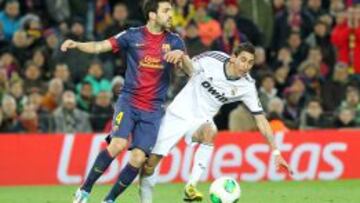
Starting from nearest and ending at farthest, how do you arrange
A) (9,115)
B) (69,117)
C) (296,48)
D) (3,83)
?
(9,115), (69,117), (3,83), (296,48)

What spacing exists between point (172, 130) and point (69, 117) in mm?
5799

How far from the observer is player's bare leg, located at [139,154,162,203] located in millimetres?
12141

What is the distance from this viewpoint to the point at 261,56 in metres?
19.8

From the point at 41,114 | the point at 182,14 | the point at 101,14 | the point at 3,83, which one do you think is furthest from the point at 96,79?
the point at 182,14

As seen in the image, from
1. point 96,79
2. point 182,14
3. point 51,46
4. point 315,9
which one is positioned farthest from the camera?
point 315,9

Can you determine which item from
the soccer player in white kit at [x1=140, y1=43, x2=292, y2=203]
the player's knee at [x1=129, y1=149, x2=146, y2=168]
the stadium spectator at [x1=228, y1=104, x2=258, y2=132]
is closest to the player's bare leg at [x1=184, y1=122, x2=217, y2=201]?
the soccer player in white kit at [x1=140, y1=43, x2=292, y2=203]

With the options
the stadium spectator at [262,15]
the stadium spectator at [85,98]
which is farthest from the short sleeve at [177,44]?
the stadium spectator at [262,15]

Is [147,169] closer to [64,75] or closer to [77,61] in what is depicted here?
[64,75]

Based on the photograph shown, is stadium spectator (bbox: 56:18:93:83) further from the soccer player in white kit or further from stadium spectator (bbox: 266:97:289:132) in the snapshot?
the soccer player in white kit

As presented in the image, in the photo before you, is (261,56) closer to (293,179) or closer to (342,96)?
(342,96)

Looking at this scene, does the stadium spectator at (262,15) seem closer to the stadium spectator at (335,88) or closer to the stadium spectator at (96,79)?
the stadium spectator at (335,88)

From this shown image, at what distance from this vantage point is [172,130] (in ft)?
40.8

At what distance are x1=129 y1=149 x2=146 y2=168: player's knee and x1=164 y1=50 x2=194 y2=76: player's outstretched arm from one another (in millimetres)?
959

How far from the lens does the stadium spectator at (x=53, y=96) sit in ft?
59.9
